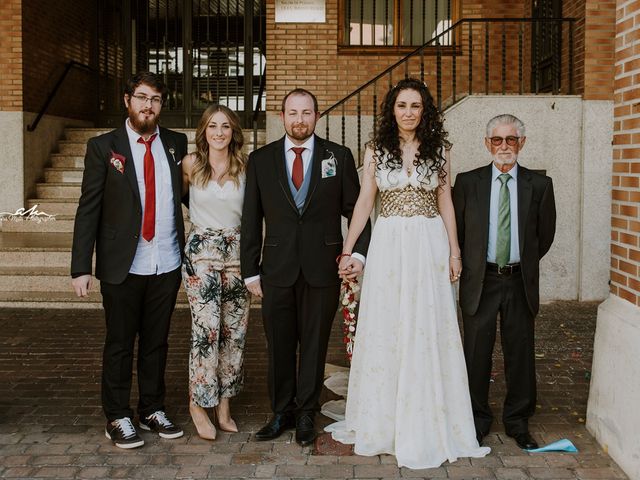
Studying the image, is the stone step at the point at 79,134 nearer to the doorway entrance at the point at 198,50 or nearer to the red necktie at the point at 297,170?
the doorway entrance at the point at 198,50

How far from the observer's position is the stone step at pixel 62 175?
11.4m

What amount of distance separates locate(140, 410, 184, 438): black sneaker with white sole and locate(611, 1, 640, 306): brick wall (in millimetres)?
2872

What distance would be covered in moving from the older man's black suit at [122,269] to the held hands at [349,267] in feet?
3.43

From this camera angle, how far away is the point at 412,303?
4.41 metres

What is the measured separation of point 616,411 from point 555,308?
465cm

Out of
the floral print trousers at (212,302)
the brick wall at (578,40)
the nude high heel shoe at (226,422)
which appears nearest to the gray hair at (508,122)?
the floral print trousers at (212,302)

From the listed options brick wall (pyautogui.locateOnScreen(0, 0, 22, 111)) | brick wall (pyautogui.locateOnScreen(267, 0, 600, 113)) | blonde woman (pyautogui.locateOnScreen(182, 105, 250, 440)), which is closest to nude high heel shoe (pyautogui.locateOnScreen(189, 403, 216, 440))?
blonde woman (pyautogui.locateOnScreen(182, 105, 250, 440))

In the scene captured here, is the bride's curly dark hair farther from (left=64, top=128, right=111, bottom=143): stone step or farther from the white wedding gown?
(left=64, top=128, right=111, bottom=143): stone step

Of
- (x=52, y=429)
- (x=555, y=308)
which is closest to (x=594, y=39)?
(x=555, y=308)

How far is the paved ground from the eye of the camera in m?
4.25

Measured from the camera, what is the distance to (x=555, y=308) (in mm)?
8867

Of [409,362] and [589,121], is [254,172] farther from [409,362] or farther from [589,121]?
[589,121]

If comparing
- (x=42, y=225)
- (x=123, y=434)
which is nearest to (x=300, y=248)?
(x=123, y=434)

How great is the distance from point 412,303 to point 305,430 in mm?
1061
